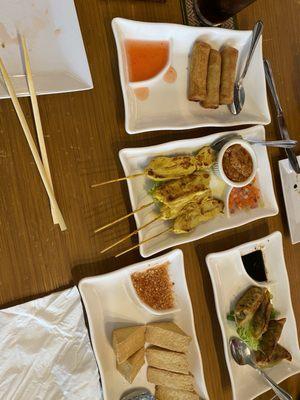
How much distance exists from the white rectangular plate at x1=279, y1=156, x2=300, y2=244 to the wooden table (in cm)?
49

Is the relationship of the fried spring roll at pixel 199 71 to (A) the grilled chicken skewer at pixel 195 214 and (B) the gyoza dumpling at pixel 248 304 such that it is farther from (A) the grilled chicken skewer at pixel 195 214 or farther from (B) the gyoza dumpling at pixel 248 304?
(B) the gyoza dumpling at pixel 248 304

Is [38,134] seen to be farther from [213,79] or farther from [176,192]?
[213,79]

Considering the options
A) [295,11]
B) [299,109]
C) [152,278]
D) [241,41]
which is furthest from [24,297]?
[295,11]

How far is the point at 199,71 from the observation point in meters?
1.84

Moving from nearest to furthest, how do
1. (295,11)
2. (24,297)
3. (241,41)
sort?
(24,297)
(241,41)
(295,11)

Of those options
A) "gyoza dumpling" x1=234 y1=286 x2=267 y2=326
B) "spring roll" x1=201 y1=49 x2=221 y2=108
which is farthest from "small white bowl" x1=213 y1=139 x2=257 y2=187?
"gyoza dumpling" x1=234 y1=286 x2=267 y2=326

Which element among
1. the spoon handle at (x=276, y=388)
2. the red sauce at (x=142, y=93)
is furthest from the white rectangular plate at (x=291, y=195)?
the red sauce at (x=142, y=93)

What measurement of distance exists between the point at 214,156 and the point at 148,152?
34cm

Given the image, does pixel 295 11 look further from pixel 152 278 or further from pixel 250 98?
pixel 152 278

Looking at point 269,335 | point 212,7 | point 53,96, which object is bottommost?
point 269,335

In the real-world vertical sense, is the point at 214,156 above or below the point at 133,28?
below

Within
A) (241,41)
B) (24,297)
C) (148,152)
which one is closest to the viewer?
(24,297)

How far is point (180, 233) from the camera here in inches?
72.0

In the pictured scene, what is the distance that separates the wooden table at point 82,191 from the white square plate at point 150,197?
0.07 metres
